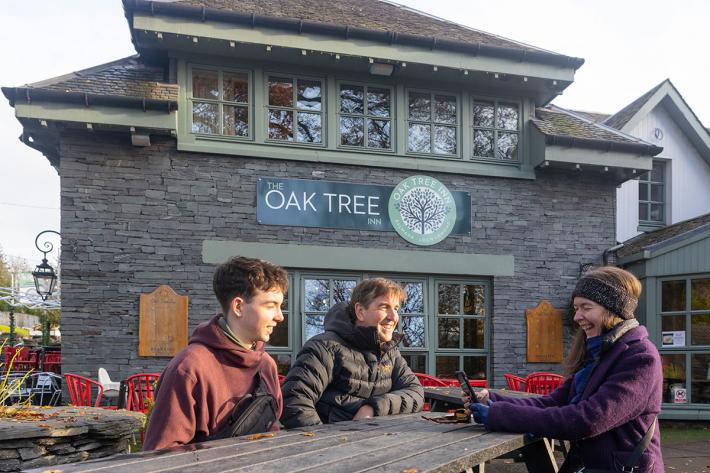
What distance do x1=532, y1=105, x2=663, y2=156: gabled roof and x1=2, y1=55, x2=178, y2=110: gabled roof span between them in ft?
20.1

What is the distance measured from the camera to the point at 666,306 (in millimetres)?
10430

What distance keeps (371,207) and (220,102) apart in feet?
9.47

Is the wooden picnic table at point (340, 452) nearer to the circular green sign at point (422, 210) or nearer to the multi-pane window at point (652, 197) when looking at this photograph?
the circular green sign at point (422, 210)

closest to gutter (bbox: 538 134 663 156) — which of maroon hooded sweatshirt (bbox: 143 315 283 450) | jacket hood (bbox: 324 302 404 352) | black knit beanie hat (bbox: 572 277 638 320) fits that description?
jacket hood (bbox: 324 302 404 352)

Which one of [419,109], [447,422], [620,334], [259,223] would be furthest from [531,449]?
[419,109]

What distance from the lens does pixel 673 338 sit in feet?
33.8

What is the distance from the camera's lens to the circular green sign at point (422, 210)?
9.84 meters

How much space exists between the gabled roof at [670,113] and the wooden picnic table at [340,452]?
13.0m

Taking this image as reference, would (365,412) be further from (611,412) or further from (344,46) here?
(344,46)

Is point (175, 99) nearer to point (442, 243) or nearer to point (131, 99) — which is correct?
point (131, 99)

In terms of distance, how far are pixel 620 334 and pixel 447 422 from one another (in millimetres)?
969

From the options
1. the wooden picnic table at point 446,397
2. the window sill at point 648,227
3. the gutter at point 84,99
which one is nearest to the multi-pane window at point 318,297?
the gutter at point 84,99

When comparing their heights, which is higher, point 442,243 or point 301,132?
point 301,132

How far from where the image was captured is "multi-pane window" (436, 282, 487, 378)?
32.9 feet
